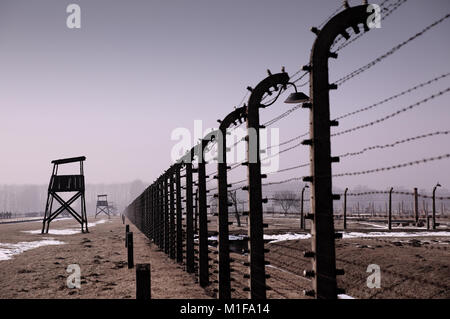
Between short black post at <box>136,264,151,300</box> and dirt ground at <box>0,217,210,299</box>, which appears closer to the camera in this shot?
short black post at <box>136,264,151,300</box>

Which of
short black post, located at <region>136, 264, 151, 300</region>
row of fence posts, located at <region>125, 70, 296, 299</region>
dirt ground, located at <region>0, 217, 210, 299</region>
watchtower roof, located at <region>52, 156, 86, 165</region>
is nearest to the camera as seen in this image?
short black post, located at <region>136, 264, 151, 300</region>

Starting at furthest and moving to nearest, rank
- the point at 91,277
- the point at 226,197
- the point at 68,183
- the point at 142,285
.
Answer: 1. the point at 68,183
2. the point at 91,277
3. the point at 226,197
4. the point at 142,285

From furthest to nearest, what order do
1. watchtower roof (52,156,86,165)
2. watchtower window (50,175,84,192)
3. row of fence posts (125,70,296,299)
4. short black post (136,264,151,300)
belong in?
1. watchtower roof (52,156,86,165)
2. watchtower window (50,175,84,192)
3. row of fence posts (125,70,296,299)
4. short black post (136,264,151,300)

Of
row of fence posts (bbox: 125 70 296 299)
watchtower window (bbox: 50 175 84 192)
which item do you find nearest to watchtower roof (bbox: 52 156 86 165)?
watchtower window (bbox: 50 175 84 192)

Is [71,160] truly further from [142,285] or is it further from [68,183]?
[142,285]

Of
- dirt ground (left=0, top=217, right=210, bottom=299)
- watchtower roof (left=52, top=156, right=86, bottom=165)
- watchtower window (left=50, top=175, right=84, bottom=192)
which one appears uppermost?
watchtower roof (left=52, top=156, right=86, bottom=165)

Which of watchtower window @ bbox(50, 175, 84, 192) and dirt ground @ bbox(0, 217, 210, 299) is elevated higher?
watchtower window @ bbox(50, 175, 84, 192)

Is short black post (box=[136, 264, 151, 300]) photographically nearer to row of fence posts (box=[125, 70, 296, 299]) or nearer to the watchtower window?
row of fence posts (box=[125, 70, 296, 299])

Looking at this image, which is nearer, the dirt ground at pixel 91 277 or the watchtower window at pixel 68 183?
the dirt ground at pixel 91 277

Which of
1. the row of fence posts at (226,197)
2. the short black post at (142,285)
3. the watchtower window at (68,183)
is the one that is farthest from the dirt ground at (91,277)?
the watchtower window at (68,183)

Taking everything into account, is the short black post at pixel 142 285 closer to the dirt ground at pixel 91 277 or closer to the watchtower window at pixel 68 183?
the dirt ground at pixel 91 277

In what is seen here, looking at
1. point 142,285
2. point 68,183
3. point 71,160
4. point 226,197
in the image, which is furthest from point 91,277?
point 71,160
